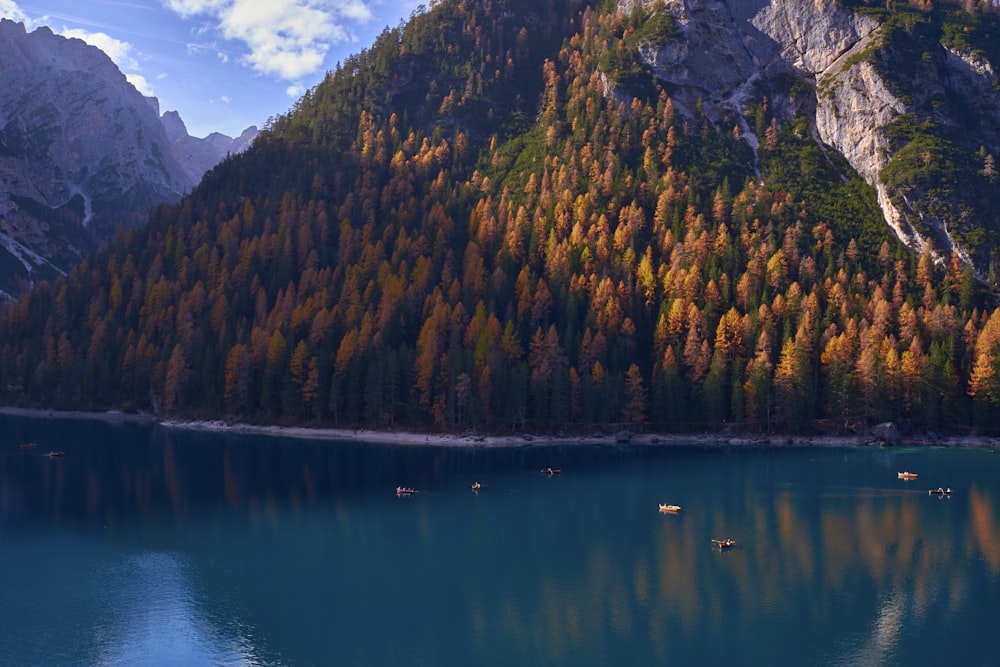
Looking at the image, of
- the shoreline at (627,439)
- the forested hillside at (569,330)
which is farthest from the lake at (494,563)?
the forested hillside at (569,330)

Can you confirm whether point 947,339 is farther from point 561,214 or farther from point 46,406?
point 46,406

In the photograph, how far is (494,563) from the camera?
7169 centimetres

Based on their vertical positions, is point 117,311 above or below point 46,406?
above

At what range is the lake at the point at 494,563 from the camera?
5288 cm

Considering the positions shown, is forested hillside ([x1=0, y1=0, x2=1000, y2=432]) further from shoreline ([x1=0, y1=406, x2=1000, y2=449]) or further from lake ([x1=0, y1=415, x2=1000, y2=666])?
lake ([x1=0, y1=415, x2=1000, y2=666])

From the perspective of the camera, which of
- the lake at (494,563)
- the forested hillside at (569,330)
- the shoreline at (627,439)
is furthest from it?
the forested hillside at (569,330)

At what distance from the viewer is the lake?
173 feet

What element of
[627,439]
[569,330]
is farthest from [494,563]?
[569,330]

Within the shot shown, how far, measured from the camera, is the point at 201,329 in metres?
175

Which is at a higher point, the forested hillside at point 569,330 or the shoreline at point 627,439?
the forested hillside at point 569,330

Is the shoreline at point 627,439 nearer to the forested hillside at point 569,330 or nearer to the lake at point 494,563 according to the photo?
the forested hillside at point 569,330

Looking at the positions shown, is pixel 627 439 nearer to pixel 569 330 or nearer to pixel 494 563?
pixel 569 330

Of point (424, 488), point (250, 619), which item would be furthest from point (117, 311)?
point (250, 619)

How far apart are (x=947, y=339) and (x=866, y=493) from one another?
208ft
